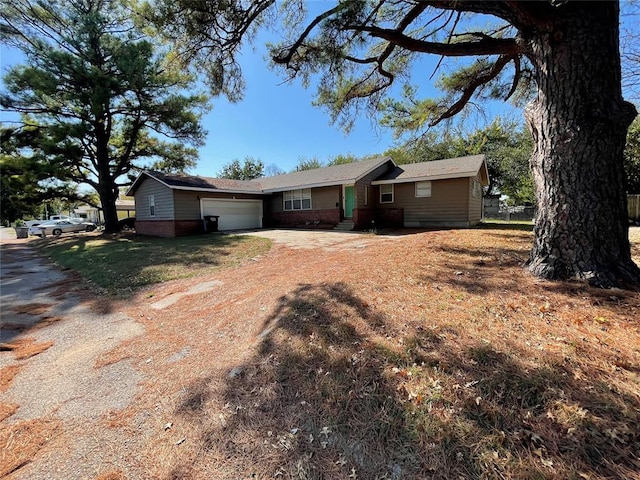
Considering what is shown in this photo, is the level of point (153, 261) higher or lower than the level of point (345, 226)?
lower

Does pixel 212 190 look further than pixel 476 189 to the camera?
Yes

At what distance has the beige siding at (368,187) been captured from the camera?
14.9m

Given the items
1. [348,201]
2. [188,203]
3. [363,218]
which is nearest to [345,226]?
[363,218]

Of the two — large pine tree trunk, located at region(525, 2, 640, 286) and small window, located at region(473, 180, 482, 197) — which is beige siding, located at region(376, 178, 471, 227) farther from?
large pine tree trunk, located at region(525, 2, 640, 286)

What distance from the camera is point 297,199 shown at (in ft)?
57.9

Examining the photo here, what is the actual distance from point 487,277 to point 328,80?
19.0ft

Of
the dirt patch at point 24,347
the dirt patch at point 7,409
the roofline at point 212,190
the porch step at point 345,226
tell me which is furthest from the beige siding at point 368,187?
the dirt patch at point 7,409

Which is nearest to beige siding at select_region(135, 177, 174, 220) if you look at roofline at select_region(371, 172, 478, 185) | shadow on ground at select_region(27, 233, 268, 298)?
shadow on ground at select_region(27, 233, 268, 298)

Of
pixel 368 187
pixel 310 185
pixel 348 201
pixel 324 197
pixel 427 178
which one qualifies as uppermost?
pixel 310 185

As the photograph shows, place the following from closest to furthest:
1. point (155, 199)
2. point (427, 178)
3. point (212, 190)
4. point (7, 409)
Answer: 1. point (7, 409)
2. point (427, 178)
3. point (212, 190)
4. point (155, 199)

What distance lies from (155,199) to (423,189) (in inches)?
585

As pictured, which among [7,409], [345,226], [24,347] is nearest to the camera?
[7,409]

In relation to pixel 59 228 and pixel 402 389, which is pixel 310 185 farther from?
pixel 59 228

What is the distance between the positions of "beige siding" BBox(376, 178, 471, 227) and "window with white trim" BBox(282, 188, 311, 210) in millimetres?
4718
